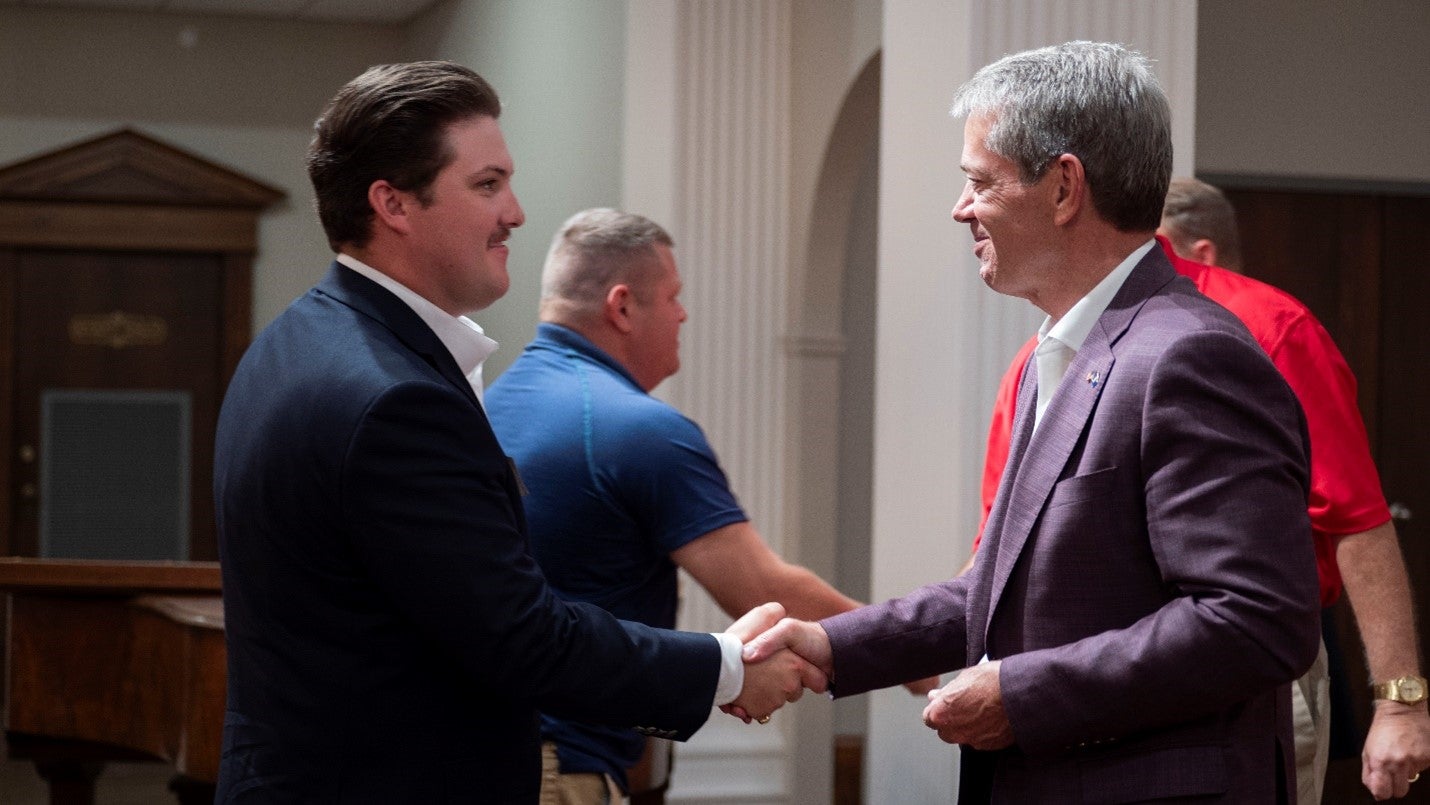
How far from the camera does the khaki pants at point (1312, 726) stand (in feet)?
8.54

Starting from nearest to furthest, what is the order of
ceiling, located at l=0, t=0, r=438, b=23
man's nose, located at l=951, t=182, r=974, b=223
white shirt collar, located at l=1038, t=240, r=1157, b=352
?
white shirt collar, located at l=1038, t=240, r=1157, b=352, man's nose, located at l=951, t=182, r=974, b=223, ceiling, located at l=0, t=0, r=438, b=23

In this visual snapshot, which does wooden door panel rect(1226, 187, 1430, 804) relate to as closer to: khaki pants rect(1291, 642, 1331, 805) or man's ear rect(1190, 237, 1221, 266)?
man's ear rect(1190, 237, 1221, 266)

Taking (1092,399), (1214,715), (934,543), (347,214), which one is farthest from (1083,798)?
(934,543)

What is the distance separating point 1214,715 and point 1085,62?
0.68 m

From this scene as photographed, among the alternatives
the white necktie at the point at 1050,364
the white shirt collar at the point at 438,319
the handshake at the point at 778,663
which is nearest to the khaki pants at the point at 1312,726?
the handshake at the point at 778,663

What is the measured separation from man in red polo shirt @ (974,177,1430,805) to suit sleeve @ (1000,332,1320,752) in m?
0.94

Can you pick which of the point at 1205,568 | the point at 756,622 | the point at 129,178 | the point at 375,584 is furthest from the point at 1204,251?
the point at 129,178

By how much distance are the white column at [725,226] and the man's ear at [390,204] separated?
3.64m

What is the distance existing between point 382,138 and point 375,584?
487 mm

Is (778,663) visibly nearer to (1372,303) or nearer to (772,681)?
(772,681)

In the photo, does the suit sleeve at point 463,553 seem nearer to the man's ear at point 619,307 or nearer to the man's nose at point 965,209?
the man's nose at point 965,209

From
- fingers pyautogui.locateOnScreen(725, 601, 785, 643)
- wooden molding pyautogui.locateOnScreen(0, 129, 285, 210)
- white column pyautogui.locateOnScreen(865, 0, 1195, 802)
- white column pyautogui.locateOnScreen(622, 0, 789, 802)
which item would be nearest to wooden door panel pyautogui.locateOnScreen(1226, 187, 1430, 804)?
white column pyautogui.locateOnScreen(622, 0, 789, 802)

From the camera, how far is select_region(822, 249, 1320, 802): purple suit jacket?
62.3 inches

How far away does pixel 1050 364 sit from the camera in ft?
6.12
